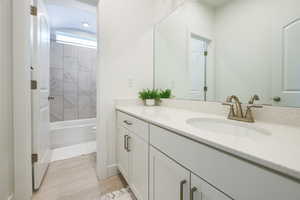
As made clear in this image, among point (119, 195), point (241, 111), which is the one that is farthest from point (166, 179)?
point (119, 195)

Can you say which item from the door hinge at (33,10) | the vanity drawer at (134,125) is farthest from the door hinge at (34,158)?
the door hinge at (33,10)

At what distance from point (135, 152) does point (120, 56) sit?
1092 mm

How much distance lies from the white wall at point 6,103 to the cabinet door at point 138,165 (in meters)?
0.95

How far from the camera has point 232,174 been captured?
416 millimetres

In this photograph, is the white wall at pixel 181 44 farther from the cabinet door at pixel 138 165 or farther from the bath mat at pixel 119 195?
the bath mat at pixel 119 195

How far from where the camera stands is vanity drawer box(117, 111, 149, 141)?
930mm

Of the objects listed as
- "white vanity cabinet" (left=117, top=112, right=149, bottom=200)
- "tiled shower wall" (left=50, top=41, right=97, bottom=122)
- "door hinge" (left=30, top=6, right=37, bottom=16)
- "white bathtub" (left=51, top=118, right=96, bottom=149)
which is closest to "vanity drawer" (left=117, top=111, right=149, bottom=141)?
"white vanity cabinet" (left=117, top=112, right=149, bottom=200)

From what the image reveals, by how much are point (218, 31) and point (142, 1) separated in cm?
115

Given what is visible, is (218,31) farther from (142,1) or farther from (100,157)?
(100,157)

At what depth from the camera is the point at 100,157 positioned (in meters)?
1.49

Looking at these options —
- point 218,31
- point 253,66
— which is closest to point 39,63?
point 218,31

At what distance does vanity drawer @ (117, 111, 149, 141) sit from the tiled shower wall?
199cm

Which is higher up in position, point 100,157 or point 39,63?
point 39,63

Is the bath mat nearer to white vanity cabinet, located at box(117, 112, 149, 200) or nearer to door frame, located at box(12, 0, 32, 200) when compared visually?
white vanity cabinet, located at box(117, 112, 149, 200)
